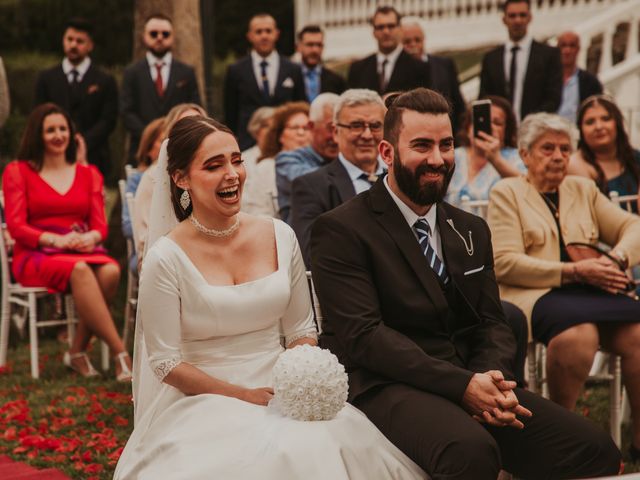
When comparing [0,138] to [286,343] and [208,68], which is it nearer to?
[208,68]

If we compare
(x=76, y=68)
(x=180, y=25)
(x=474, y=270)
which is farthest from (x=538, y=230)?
(x=180, y=25)

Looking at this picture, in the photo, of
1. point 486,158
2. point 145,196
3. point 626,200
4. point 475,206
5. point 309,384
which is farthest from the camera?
point 486,158

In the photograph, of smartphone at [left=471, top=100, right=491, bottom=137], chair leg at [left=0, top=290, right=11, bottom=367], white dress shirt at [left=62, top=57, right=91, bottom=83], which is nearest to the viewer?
smartphone at [left=471, top=100, right=491, bottom=137]

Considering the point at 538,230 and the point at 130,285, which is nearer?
the point at 538,230

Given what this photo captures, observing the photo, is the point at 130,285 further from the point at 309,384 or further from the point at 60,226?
the point at 309,384

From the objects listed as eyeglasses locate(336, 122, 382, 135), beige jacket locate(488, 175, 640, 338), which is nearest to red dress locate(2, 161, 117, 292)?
eyeglasses locate(336, 122, 382, 135)

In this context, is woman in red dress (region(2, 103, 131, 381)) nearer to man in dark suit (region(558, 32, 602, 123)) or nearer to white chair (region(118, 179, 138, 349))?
white chair (region(118, 179, 138, 349))

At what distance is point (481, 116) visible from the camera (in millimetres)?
6961

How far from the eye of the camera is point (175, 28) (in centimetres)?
1107

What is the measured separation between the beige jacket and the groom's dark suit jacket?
1141mm

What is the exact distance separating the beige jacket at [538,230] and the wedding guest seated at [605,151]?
96cm

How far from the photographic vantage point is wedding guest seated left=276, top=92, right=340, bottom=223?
22.5ft

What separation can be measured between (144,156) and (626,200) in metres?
3.20

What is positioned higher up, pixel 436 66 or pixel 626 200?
pixel 436 66
